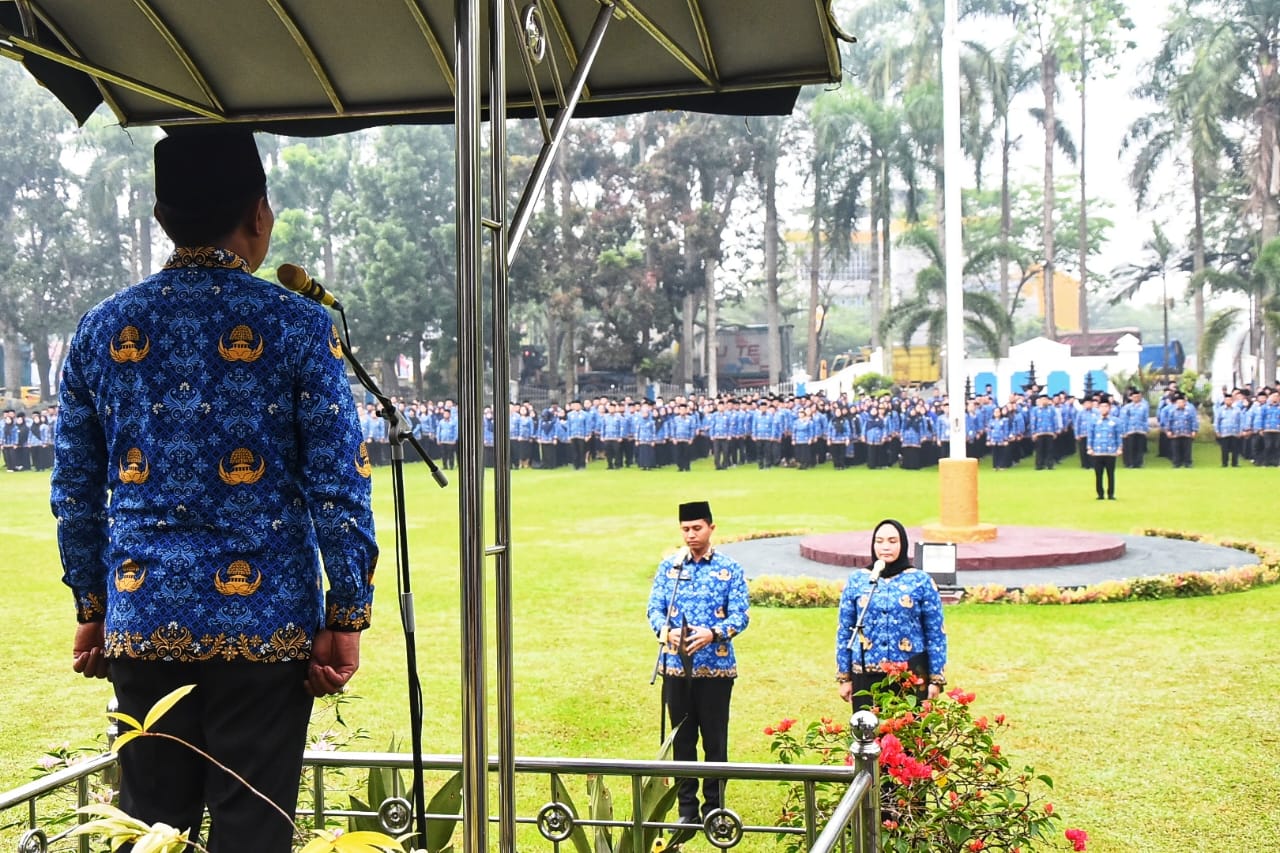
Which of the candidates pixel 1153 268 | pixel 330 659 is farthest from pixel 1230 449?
pixel 330 659

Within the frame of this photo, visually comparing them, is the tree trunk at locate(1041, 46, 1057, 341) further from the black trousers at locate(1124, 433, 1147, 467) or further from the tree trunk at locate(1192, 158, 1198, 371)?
the black trousers at locate(1124, 433, 1147, 467)

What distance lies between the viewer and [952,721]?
3271mm

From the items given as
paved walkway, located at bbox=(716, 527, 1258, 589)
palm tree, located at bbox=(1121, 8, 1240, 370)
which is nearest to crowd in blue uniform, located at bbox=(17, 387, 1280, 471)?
palm tree, located at bbox=(1121, 8, 1240, 370)

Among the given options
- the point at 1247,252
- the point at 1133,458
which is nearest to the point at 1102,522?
the point at 1133,458

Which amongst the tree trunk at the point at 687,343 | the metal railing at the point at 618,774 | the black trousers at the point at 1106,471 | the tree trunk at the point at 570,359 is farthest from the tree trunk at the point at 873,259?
the metal railing at the point at 618,774

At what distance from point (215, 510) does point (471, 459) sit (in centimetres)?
28

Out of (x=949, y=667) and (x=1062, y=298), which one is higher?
(x=1062, y=298)

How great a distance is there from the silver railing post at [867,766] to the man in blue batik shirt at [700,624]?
207cm

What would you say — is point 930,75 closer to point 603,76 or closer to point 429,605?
point 429,605

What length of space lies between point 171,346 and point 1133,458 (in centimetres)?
1507

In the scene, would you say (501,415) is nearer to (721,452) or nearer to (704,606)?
(704,606)

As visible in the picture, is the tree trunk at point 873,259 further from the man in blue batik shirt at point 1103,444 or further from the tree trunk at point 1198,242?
the man in blue batik shirt at point 1103,444

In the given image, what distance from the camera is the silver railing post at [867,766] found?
→ 75.1 inches

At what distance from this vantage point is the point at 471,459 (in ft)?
4.58
